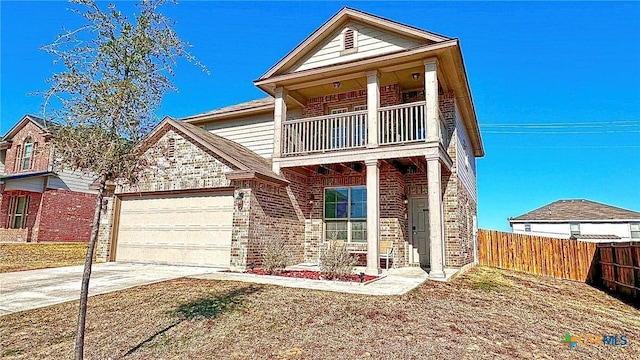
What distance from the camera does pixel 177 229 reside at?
427 inches

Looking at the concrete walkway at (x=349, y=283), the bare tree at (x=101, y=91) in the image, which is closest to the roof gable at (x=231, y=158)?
the concrete walkway at (x=349, y=283)

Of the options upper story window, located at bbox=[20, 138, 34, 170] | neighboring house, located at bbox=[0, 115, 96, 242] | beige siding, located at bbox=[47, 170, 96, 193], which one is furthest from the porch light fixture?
upper story window, located at bbox=[20, 138, 34, 170]

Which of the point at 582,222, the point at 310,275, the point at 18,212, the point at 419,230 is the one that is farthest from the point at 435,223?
the point at 582,222

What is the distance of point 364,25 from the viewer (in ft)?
35.7

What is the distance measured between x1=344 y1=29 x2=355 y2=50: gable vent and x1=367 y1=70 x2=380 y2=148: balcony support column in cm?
140

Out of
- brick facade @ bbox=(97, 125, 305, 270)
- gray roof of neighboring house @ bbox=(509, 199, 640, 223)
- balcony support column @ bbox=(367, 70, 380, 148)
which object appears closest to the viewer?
brick facade @ bbox=(97, 125, 305, 270)

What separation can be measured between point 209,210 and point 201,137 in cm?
226

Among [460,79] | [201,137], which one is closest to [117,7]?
[201,137]

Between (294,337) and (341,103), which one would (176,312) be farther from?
(341,103)

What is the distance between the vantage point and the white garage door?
1021 cm

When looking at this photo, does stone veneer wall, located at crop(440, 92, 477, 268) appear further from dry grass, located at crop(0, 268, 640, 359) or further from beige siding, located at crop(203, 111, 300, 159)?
beige siding, located at crop(203, 111, 300, 159)

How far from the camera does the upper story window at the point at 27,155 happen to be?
19.6 metres

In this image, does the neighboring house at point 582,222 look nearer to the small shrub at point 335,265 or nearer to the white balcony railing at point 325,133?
the white balcony railing at point 325,133

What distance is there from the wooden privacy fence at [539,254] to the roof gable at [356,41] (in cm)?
925
